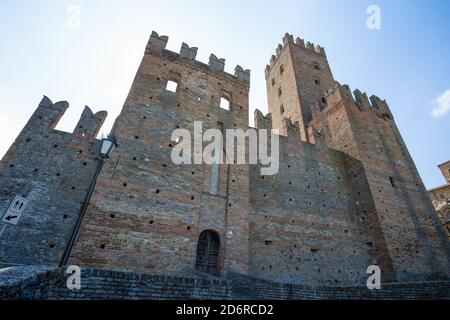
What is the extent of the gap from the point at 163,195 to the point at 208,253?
2.61m

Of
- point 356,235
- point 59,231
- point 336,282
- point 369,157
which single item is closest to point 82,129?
point 59,231

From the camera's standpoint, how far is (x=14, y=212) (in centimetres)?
432

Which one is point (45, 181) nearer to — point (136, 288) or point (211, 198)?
point (211, 198)

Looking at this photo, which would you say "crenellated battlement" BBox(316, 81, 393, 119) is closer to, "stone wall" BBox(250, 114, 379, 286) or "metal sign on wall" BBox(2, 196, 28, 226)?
"stone wall" BBox(250, 114, 379, 286)

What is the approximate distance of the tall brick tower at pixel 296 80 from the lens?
19.9 metres

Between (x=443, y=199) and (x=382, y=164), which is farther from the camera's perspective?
(x=443, y=199)

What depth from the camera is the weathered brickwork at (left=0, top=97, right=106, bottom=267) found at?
7047 mm

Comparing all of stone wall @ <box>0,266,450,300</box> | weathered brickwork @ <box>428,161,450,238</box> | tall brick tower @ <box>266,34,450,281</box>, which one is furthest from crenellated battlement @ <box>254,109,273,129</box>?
weathered brickwork @ <box>428,161,450,238</box>

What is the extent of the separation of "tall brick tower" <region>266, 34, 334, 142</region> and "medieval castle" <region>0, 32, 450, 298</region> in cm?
374

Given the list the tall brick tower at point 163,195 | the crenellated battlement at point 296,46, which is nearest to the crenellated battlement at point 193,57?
the tall brick tower at point 163,195

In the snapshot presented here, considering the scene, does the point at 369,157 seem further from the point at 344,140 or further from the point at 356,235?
the point at 356,235

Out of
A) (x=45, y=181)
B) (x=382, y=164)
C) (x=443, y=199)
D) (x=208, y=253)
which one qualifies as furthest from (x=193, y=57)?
(x=443, y=199)
